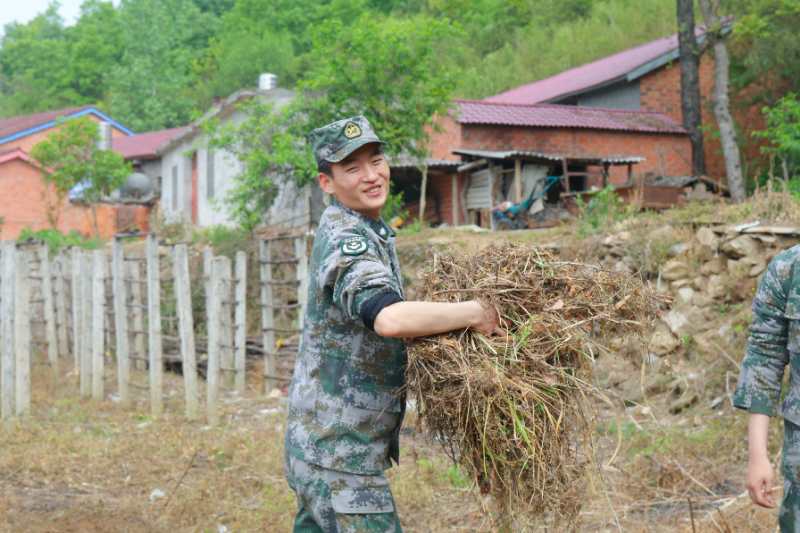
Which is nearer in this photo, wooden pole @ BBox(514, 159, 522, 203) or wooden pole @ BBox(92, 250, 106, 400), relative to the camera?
wooden pole @ BBox(92, 250, 106, 400)

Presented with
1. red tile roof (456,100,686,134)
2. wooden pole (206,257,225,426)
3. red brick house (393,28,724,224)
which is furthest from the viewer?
red tile roof (456,100,686,134)

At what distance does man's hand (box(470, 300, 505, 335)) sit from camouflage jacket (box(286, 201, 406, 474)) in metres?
0.24

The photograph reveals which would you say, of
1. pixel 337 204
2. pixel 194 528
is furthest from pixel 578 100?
pixel 337 204

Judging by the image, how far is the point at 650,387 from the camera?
8680 millimetres

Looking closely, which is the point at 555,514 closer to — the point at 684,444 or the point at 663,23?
the point at 684,444

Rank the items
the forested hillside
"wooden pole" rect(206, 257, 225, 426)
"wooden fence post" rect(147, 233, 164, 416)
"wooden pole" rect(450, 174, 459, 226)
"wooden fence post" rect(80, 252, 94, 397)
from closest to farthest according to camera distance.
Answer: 1. "wooden pole" rect(206, 257, 225, 426)
2. "wooden fence post" rect(147, 233, 164, 416)
3. "wooden fence post" rect(80, 252, 94, 397)
4. "wooden pole" rect(450, 174, 459, 226)
5. the forested hillside

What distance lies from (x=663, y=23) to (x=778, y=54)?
13961mm

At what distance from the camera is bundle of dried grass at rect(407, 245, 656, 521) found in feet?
8.35

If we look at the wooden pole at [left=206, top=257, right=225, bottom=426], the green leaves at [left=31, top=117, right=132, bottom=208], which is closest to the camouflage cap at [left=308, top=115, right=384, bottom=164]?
the wooden pole at [left=206, top=257, right=225, bottom=426]

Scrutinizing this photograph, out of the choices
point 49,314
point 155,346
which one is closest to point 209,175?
point 49,314

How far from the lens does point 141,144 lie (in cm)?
3591

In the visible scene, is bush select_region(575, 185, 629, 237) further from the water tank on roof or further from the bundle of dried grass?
the water tank on roof

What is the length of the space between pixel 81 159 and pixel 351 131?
24581 mm

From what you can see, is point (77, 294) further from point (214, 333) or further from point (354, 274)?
point (354, 274)
